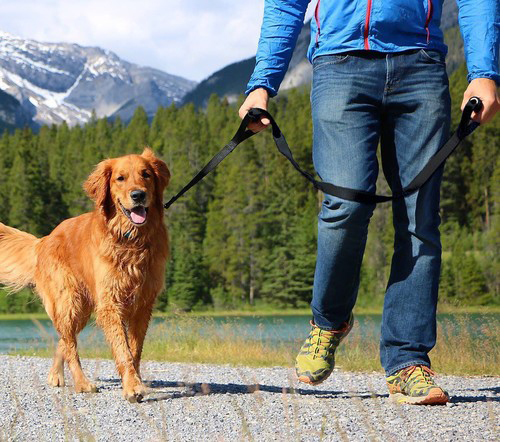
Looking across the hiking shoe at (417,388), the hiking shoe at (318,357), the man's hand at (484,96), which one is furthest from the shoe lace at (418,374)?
the man's hand at (484,96)

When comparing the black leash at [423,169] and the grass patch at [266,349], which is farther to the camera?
the grass patch at [266,349]

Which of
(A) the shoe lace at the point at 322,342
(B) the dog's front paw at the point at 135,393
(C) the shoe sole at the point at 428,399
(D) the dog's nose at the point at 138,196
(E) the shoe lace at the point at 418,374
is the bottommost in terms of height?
(B) the dog's front paw at the point at 135,393

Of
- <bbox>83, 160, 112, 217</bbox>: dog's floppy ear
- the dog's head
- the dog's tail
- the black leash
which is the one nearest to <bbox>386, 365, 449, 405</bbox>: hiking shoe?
the black leash

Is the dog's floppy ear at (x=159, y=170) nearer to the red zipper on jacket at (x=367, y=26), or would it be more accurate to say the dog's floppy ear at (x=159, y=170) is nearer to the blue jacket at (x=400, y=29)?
the blue jacket at (x=400, y=29)

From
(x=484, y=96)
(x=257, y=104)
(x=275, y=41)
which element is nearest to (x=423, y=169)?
(x=484, y=96)

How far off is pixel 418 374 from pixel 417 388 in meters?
0.08

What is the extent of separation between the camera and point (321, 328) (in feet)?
14.1

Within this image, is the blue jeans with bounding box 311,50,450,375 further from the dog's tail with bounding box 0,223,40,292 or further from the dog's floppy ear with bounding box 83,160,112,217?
the dog's tail with bounding box 0,223,40,292

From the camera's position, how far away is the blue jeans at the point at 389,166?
12.9 ft

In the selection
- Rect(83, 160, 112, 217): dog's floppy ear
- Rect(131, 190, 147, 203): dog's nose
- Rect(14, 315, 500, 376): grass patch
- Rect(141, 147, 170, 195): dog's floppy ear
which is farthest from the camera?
Rect(14, 315, 500, 376): grass patch

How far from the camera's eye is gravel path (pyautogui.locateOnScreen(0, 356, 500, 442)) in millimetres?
3506

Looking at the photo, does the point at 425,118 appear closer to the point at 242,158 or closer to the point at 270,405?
the point at 270,405

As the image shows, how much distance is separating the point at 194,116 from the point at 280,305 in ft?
114

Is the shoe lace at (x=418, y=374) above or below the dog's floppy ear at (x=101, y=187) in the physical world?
below
